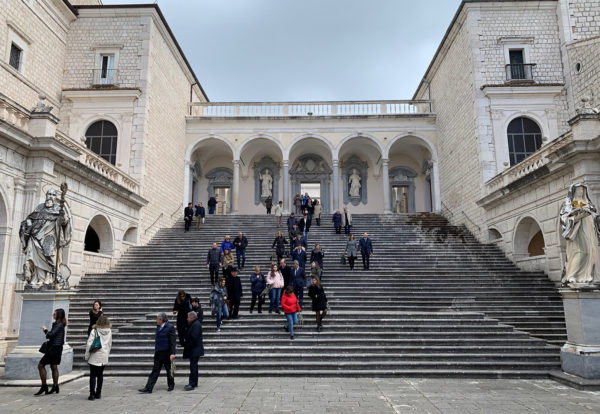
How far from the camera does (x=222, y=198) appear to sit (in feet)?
90.2

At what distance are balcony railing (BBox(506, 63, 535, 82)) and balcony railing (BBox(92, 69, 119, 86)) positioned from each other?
17290mm

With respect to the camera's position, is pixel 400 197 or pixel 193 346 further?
pixel 400 197

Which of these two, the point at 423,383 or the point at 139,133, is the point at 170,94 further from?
the point at 423,383

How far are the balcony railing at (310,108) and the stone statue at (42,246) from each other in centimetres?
1687

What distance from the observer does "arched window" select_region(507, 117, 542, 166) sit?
18219mm

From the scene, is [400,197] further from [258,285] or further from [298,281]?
[258,285]

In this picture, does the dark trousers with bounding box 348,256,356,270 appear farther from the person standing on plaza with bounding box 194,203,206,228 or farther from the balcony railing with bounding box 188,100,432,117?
the balcony railing with bounding box 188,100,432,117

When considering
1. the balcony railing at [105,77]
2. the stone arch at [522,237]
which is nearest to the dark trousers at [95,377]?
the stone arch at [522,237]

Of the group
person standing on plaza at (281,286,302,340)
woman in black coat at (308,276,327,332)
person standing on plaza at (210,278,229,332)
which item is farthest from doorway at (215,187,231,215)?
person standing on plaza at (281,286,302,340)

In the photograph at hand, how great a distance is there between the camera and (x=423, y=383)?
8.08 meters

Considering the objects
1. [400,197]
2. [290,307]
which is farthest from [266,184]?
[290,307]

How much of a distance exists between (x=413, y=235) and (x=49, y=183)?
13577 millimetres

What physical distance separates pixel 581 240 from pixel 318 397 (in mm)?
5880

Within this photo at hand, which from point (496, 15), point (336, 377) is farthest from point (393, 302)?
point (496, 15)
